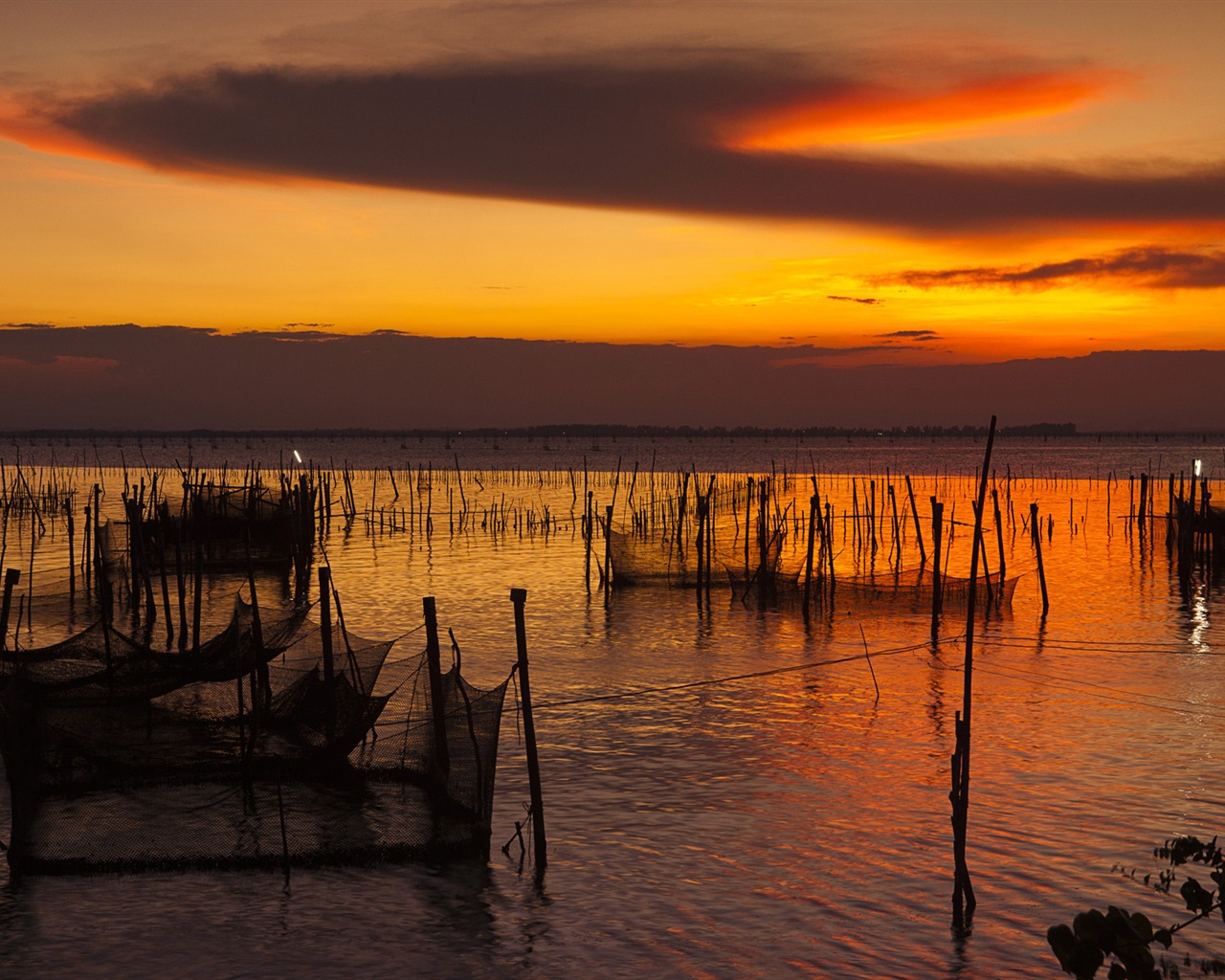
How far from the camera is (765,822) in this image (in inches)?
365

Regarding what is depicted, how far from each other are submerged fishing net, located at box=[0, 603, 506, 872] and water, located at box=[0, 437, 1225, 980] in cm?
28

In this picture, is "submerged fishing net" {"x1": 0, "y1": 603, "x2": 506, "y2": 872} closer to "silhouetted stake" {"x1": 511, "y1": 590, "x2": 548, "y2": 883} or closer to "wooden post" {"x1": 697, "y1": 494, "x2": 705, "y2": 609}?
"silhouetted stake" {"x1": 511, "y1": 590, "x2": 548, "y2": 883}

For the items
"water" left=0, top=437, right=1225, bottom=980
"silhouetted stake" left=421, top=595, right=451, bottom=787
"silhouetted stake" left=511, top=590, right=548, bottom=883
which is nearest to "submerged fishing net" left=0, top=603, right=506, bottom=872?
"silhouetted stake" left=421, top=595, right=451, bottom=787

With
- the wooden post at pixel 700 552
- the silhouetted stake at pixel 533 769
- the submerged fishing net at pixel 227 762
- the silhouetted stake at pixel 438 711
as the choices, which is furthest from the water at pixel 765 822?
the wooden post at pixel 700 552

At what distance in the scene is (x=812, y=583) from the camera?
20.5 meters

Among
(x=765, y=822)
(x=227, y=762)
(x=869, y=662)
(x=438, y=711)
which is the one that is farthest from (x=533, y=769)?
(x=869, y=662)

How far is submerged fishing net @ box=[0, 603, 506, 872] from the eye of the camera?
828 cm

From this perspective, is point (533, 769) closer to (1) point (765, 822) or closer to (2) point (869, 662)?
(1) point (765, 822)

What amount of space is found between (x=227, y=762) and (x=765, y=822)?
3.99 meters

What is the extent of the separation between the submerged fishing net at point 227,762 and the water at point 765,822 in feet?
0.92

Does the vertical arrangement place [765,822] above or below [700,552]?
below

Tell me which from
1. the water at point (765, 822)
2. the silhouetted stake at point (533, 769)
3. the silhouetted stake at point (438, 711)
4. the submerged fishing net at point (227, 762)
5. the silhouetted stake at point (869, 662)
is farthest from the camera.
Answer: the silhouetted stake at point (869, 662)

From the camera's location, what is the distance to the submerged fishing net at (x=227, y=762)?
326 inches

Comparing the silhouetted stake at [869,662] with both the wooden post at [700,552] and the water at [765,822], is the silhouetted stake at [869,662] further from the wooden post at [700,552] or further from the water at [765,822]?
the wooden post at [700,552]
